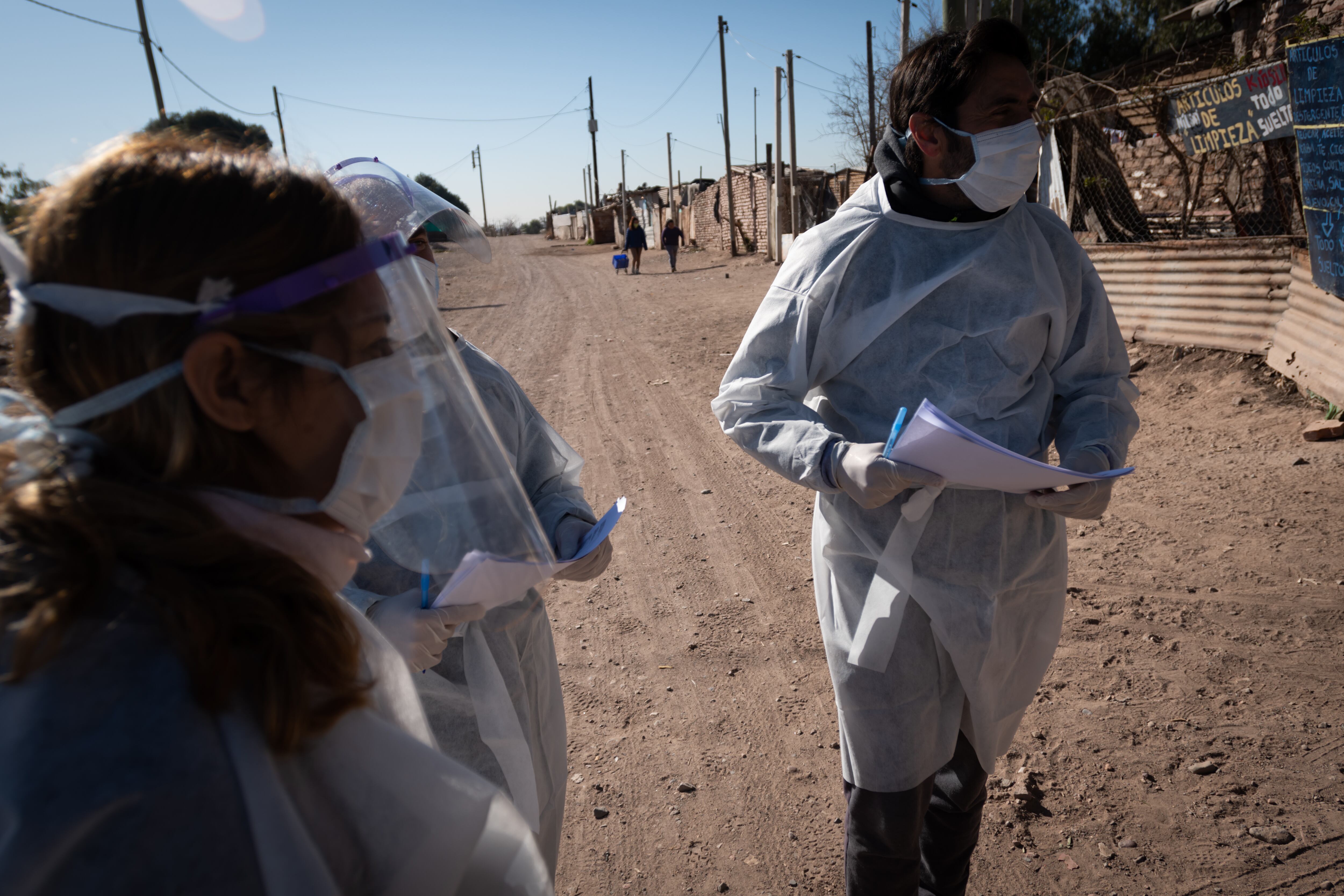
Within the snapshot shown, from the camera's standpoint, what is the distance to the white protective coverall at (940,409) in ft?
6.16

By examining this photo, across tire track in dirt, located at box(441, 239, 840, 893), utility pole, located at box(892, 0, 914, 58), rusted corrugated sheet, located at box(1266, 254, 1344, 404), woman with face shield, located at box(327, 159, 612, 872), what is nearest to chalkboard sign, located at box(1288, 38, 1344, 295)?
rusted corrugated sheet, located at box(1266, 254, 1344, 404)

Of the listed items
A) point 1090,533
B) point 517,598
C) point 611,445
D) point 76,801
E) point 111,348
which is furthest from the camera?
point 611,445

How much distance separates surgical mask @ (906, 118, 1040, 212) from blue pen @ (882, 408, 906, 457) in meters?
0.66

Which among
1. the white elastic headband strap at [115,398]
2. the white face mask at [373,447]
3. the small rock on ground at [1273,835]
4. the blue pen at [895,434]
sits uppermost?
the white elastic headband strap at [115,398]

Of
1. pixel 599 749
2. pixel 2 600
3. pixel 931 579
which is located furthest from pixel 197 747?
pixel 599 749

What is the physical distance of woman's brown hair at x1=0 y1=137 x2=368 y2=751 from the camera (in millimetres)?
665

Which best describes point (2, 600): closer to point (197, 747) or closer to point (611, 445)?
point (197, 747)

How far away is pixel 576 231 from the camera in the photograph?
53.2 meters

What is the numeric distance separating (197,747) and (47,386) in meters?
0.40

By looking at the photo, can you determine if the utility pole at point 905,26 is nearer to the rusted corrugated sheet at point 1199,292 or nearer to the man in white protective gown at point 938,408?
the rusted corrugated sheet at point 1199,292

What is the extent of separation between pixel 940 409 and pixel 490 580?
1.16m

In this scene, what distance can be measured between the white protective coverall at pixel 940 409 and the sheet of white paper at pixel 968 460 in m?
0.17

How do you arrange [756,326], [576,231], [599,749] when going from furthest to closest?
[576,231]
[599,749]
[756,326]

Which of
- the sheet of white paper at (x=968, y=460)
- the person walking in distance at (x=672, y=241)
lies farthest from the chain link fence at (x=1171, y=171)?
the person walking in distance at (x=672, y=241)
